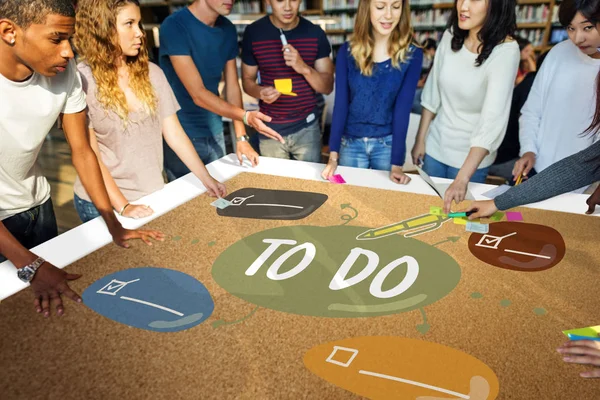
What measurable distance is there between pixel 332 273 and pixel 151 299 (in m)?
0.42

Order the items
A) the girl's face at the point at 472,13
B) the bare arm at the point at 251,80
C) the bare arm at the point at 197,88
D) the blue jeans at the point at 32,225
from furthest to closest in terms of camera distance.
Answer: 1. the bare arm at the point at 251,80
2. the bare arm at the point at 197,88
3. the girl's face at the point at 472,13
4. the blue jeans at the point at 32,225

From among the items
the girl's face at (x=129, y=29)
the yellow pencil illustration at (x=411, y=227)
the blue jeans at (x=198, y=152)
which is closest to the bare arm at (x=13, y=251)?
the girl's face at (x=129, y=29)

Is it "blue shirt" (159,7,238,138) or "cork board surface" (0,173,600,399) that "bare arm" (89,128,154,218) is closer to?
"cork board surface" (0,173,600,399)

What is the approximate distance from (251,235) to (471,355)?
650 mm

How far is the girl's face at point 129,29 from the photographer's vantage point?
4.46 ft

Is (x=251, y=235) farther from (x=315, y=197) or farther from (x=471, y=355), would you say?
(x=471, y=355)

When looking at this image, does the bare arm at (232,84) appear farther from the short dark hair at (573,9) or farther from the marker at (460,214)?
the short dark hair at (573,9)

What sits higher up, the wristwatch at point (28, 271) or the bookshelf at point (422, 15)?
the bookshelf at point (422, 15)

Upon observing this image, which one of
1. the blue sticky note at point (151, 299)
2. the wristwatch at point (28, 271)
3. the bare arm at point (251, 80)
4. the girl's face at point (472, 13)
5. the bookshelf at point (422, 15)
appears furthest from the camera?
the bookshelf at point (422, 15)

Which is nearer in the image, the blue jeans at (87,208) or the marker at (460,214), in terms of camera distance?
the marker at (460,214)

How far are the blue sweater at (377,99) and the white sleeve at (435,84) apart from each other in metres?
0.07

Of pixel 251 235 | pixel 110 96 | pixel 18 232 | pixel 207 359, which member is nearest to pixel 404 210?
pixel 251 235

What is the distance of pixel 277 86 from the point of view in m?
1.85

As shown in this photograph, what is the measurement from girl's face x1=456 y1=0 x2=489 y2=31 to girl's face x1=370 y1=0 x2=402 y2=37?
22 centimetres
